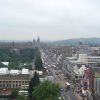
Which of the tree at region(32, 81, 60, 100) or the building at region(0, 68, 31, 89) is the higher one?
the tree at region(32, 81, 60, 100)

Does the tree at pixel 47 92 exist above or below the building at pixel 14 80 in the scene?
above

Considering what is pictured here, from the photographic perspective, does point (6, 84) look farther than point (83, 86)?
Yes

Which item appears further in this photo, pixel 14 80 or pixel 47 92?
pixel 14 80

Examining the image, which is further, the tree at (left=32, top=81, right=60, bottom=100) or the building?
the building

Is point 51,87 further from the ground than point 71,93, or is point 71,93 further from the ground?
point 51,87

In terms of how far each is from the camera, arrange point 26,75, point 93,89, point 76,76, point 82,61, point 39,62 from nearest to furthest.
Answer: point 93,89 → point 26,75 → point 76,76 → point 39,62 → point 82,61

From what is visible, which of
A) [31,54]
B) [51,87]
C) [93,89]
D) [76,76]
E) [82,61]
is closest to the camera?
[51,87]

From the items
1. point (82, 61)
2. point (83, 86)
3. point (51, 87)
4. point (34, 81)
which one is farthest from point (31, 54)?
point (51, 87)

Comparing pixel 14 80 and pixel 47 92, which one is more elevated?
pixel 47 92

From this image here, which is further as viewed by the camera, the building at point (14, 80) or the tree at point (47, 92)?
the building at point (14, 80)

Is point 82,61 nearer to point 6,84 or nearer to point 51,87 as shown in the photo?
point 6,84
